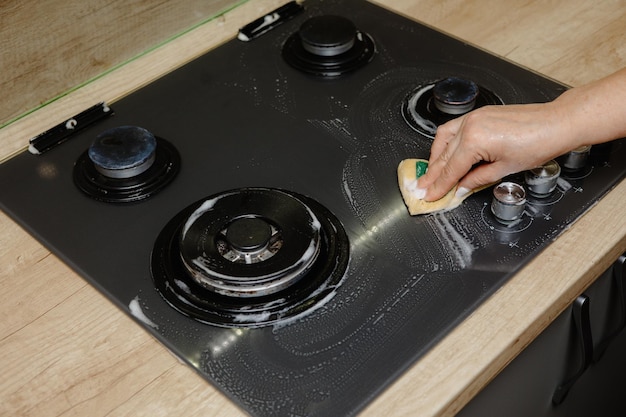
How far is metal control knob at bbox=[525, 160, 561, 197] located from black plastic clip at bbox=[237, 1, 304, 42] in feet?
1.75

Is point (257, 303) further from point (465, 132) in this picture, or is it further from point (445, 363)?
point (465, 132)

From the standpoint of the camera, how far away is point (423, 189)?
1026mm

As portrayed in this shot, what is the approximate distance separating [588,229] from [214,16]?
0.72m

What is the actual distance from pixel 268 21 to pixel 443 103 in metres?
0.38

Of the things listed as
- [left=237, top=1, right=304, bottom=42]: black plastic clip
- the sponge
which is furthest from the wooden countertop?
[left=237, top=1, right=304, bottom=42]: black plastic clip

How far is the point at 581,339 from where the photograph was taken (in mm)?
1043

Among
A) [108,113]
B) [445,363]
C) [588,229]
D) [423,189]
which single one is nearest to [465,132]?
[423,189]

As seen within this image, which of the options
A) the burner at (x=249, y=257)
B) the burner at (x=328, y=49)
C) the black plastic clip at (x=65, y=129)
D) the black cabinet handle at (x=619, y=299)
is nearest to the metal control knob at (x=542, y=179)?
the black cabinet handle at (x=619, y=299)

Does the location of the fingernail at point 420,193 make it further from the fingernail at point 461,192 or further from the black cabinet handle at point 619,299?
the black cabinet handle at point 619,299

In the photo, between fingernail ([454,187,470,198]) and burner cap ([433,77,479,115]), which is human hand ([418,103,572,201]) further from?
burner cap ([433,77,479,115])

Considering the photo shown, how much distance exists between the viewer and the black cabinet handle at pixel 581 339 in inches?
39.0

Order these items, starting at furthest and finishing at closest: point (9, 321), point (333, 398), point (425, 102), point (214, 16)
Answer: point (214, 16) → point (425, 102) → point (9, 321) → point (333, 398)

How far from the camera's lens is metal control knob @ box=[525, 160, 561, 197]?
1.02 metres

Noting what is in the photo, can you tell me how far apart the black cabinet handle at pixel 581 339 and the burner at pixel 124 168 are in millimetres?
549
